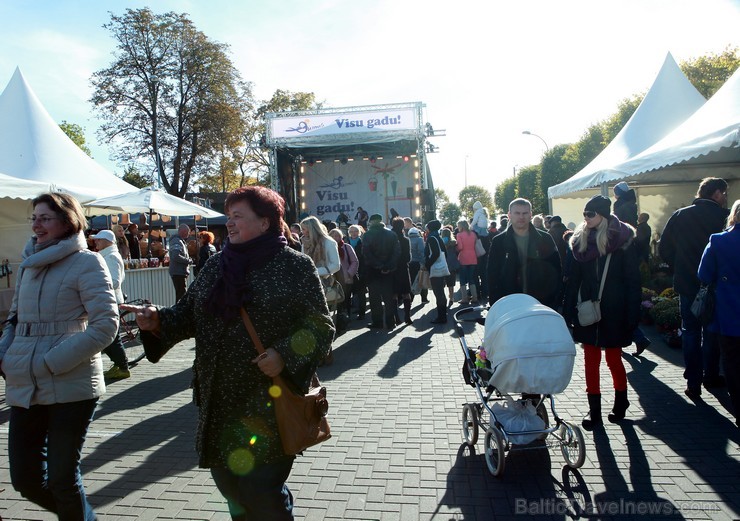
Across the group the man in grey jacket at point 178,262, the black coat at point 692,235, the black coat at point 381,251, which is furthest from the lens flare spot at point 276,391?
the man in grey jacket at point 178,262

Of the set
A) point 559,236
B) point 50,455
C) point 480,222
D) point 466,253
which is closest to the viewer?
point 50,455

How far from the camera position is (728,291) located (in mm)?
4059

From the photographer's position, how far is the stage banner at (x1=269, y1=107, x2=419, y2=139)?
2039 cm

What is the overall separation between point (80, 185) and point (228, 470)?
13062mm

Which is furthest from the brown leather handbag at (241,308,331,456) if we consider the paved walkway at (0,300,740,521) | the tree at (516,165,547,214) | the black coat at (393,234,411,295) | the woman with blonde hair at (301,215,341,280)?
the tree at (516,165,547,214)

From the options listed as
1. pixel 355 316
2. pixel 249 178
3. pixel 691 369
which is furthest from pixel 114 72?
pixel 691 369

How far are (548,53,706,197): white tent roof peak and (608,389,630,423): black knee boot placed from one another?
8.42 meters

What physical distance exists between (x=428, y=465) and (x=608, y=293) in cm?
207

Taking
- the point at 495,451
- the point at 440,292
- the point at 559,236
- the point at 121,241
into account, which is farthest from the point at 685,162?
the point at 121,241

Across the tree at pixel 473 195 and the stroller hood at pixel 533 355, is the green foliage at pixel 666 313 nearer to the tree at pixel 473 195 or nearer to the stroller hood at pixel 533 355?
the stroller hood at pixel 533 355

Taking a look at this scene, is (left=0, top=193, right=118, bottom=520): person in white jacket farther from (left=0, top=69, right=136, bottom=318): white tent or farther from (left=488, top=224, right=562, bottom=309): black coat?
(left=0, top=69, right=136, bottom=318): white tent

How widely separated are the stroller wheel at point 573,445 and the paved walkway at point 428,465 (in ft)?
0.35

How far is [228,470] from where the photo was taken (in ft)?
7.63

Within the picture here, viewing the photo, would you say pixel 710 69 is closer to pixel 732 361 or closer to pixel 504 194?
pixel 732 361
